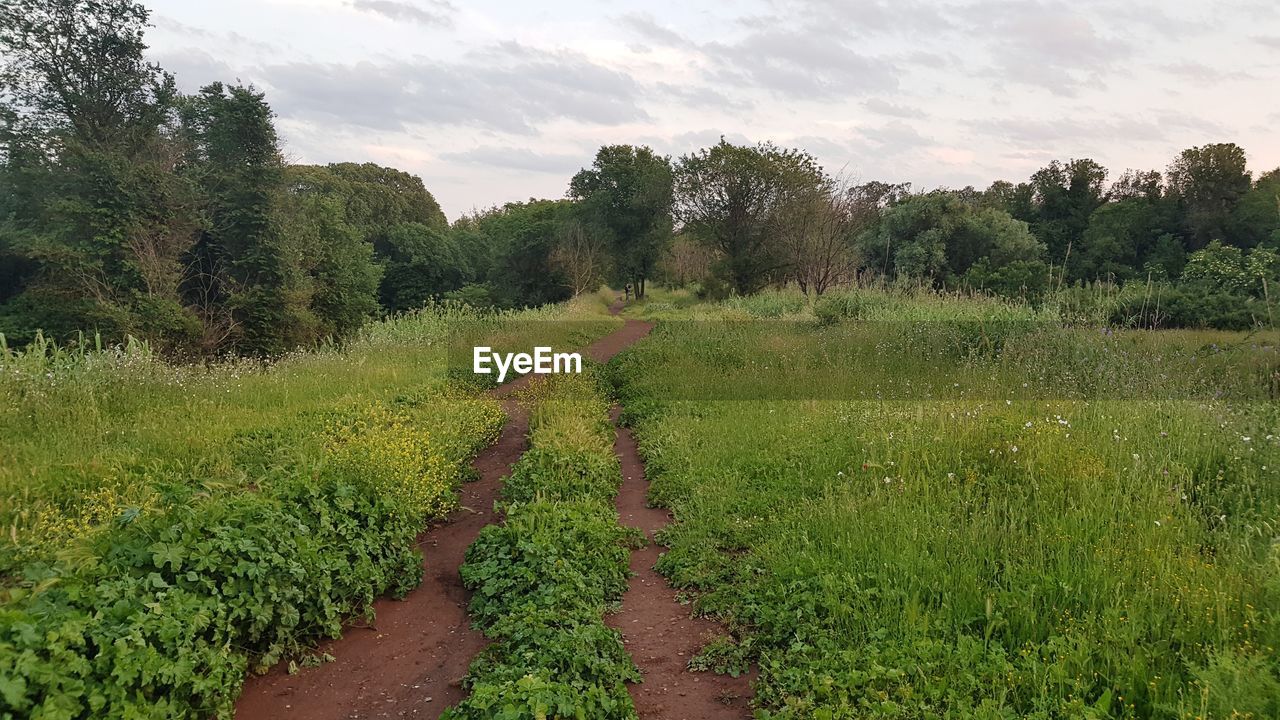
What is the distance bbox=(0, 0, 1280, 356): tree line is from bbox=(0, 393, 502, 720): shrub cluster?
1369cm

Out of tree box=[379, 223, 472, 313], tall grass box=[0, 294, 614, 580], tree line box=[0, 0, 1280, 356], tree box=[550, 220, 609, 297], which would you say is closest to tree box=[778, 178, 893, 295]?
tree line box=[0, 0, 1280, 356]

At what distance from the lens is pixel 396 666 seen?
4125 mm

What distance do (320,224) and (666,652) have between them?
94.0 ft

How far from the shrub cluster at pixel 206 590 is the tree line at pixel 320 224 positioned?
539 inches

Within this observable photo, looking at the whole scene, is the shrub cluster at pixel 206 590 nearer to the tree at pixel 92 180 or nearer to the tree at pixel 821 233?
the tree at pixel 92 180

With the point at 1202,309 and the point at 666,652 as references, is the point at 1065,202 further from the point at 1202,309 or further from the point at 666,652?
the point at 666,652

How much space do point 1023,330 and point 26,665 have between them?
1281 centimetres

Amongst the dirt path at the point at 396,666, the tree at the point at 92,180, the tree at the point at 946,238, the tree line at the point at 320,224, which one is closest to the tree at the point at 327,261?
the tree line at the point at 320,224

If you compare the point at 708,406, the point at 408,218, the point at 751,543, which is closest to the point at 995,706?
the point at 751,543

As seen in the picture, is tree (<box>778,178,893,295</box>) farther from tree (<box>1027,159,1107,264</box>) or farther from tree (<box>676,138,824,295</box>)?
tree (<box>1027,159,1107,264</box>)

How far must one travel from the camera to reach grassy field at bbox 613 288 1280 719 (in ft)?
10.7

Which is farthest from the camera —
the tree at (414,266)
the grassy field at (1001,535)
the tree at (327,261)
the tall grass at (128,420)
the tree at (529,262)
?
the tree at (414,266)

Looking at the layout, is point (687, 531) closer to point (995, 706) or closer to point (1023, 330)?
point (995, 706)

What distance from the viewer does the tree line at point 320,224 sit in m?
20.5
